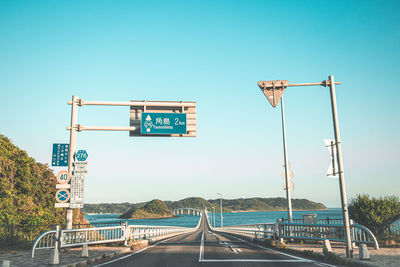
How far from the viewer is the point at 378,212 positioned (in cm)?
1723

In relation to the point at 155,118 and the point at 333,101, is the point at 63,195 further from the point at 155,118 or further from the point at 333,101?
the point at 333,101

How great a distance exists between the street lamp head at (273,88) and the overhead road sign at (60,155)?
996 cm

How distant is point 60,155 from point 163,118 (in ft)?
19.0

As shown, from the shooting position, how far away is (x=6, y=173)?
23562 millimetres

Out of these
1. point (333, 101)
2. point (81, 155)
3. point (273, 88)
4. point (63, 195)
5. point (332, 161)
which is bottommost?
point (63, 195)

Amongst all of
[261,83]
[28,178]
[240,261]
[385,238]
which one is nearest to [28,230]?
[28,178]

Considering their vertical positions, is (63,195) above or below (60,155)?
below

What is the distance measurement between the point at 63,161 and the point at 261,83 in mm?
10222

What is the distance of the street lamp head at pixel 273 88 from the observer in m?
12.7

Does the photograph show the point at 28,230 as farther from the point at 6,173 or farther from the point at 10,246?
the point at 6,173

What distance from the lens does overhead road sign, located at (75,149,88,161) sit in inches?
549

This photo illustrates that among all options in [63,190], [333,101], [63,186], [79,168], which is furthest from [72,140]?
[333,101]

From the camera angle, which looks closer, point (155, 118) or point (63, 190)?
point (63, 190)

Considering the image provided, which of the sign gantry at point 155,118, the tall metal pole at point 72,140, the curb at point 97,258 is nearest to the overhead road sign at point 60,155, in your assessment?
the tall metal pole at point 72,140
